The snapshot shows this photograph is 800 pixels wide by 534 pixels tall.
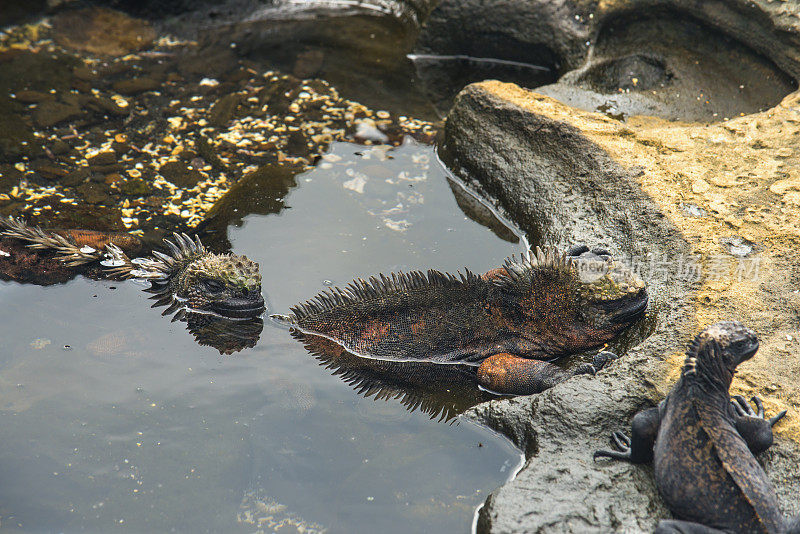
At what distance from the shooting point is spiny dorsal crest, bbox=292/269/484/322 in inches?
177

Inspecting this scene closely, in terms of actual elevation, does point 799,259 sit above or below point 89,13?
above

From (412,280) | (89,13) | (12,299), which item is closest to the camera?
(412,280)

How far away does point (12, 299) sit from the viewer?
16.3ft

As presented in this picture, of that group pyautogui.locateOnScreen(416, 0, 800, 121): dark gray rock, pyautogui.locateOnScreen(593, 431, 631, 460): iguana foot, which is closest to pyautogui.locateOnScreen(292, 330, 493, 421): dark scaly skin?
pyautogui.locateOnScreen(593, 431, 631, 460): iguana foot

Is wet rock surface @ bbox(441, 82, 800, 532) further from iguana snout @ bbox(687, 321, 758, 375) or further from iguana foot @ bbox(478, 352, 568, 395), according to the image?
iguana snout @ bbox(687, 321, 758, 375)

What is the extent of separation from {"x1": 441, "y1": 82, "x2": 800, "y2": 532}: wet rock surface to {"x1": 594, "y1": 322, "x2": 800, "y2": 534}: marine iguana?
146 millimetres

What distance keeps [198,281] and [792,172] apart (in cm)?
439

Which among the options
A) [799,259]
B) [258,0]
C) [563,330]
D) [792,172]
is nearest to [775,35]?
[792,172]

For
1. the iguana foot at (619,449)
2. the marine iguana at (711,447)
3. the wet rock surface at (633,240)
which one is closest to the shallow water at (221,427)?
the wet rock surface at (633,240)

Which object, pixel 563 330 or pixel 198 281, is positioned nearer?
pixel 563 330

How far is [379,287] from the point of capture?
460 cm

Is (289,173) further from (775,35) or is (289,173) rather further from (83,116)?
(775,35)

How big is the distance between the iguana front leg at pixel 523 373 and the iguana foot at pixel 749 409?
30.6 inches

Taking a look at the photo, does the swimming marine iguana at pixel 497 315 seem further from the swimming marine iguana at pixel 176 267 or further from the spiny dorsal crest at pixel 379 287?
the swimming marine iguana at pixel 176 267
